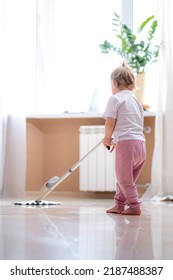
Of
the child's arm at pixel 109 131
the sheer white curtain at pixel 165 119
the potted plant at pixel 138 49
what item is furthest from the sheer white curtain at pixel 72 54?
the child's arm at pixel 109 131

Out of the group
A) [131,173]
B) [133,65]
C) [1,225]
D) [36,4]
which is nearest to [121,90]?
[131,173]

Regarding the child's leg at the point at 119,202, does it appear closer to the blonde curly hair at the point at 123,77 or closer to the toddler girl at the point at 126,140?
the toddler girl at the point at 126,140

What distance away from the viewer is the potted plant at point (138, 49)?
362cm

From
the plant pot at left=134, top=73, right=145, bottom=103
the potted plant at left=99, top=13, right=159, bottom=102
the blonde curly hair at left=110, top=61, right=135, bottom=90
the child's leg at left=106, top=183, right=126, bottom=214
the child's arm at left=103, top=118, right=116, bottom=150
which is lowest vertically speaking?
the child's leg at left=106, top=183, right=126, bottom=214

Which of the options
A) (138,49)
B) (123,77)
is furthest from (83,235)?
(138,49)

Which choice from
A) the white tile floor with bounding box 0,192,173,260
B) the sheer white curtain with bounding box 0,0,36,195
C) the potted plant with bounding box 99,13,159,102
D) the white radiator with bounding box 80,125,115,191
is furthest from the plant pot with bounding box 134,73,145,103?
the white tile floor with bounding box 0,192,173,260

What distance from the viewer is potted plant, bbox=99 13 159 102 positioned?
3.62m

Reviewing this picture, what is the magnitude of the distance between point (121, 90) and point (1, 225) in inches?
37.2

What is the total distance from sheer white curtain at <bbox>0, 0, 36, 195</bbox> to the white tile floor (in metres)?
1.13

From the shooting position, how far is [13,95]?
3648 mm

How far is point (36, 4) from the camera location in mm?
3945

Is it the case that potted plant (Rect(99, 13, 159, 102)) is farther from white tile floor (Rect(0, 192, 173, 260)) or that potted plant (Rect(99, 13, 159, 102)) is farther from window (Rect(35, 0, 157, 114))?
white tile floor (Rect(0, 192, 173, 260))

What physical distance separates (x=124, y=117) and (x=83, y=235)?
86cm
